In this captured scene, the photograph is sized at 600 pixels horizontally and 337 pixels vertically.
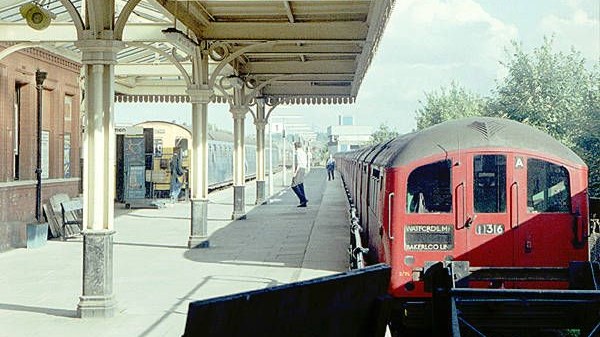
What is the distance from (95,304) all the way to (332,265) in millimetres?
4382

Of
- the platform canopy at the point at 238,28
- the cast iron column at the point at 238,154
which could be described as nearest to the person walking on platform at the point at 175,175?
the cast iron column at the point at 238,154

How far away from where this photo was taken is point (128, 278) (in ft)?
34.7

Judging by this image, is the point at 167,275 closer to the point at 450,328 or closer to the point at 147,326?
the point at 147,326

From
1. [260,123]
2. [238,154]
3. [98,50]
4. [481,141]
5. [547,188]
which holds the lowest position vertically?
[547,188]

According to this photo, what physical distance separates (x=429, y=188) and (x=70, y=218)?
10375mm

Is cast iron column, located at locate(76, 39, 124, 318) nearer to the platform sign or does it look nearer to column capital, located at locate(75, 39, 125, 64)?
column capital, located at locate(75, 39, 125, 64)

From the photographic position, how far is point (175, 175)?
25.9 m

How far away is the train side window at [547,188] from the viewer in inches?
285

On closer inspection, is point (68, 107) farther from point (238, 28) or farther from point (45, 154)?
point (238, 28)

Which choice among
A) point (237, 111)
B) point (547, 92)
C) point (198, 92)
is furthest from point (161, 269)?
point (547, 92)

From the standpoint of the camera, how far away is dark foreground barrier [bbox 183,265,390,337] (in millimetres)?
2527

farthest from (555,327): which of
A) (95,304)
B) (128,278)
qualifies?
(128,278)

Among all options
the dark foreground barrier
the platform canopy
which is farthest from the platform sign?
the dark foreground barrier

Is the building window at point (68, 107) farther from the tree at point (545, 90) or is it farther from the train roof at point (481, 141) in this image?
the tree at point (545, 90)
